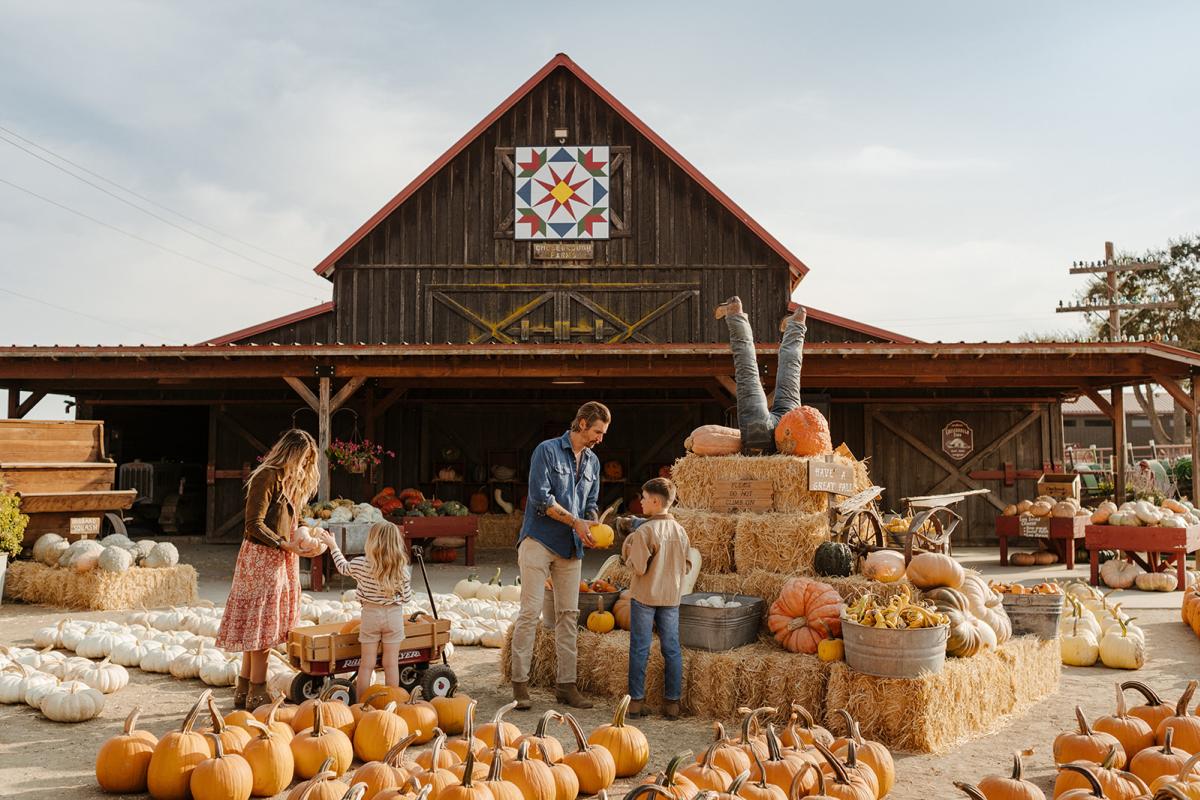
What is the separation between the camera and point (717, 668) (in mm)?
5008

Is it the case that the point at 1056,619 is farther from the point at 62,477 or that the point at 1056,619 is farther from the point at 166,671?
the point at 62,477

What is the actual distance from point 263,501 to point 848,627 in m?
3.06

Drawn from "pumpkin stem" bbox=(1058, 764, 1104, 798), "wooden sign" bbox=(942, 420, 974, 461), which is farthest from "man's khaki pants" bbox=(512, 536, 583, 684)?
"wooden sign" bbox=(942, 420, 974, 461)

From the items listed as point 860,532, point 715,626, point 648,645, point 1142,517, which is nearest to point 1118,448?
point 1142,517

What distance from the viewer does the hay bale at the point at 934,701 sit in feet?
14.5

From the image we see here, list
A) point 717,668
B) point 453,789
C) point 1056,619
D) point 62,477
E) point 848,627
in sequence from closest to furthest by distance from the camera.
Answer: point 453,789
point 848,627
point 717,668
point 1056,619
point 62,477

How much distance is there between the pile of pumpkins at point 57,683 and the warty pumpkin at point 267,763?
177 centimetres

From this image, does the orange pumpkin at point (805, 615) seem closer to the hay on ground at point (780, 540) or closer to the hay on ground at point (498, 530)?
the hay on ground at point (780, 540)

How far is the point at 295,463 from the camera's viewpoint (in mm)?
4758

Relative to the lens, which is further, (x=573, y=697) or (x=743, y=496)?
(x=743, y=496)

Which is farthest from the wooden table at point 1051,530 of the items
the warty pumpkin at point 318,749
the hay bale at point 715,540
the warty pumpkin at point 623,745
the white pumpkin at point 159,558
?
the warty pumpkin at point 318,749

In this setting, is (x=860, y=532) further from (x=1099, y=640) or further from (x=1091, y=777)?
(x=1091, y=777)

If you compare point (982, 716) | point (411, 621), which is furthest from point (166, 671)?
point (982, 716)

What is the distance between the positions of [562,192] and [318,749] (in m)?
11.8
